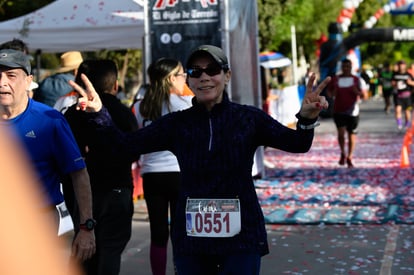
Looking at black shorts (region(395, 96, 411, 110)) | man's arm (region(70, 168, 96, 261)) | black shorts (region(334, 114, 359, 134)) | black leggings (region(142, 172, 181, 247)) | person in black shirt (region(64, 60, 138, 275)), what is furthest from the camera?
black shorts (region(395, 96, 411, 110))

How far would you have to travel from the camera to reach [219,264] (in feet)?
15.2

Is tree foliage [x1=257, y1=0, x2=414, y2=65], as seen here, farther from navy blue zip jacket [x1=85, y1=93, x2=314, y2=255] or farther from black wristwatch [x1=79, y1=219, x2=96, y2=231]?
navy blue zip jacket [x1=85, y1=93, x2=314, y2=255]

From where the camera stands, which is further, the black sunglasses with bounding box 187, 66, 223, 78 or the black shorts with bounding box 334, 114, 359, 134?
the black shorts with bounding box 334, 114, 359, 134

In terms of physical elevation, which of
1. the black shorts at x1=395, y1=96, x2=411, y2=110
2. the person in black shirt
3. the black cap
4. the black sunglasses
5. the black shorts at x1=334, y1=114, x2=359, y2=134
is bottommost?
the black shorts at x1=395, y1=96, x2=411, y2=110

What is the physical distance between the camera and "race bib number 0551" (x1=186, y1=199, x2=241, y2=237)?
456 cm

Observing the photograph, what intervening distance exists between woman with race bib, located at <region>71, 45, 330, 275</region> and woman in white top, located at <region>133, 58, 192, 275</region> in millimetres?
2431

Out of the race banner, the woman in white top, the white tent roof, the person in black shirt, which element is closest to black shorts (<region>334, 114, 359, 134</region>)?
the white tent roof

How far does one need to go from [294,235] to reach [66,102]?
139 inches

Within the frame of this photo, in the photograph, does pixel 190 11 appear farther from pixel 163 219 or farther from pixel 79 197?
pixel 79 197

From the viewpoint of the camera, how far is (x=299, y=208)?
1208 centimetres

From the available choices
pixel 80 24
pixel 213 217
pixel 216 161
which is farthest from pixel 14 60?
pixel 80 24

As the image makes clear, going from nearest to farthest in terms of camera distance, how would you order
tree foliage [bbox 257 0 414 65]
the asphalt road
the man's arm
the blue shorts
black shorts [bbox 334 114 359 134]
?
the blue shorts
the man's arm
the asphalt road
black shorts [bbox 334 114 359 134]
tree foliage [bbox 257 0 414 65]

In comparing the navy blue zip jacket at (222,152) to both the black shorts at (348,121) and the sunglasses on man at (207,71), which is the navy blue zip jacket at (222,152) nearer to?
the sunglasses on man at (207,71)

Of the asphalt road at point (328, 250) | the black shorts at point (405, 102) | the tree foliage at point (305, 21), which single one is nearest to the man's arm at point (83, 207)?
the asphalt road at point (328, 250)
